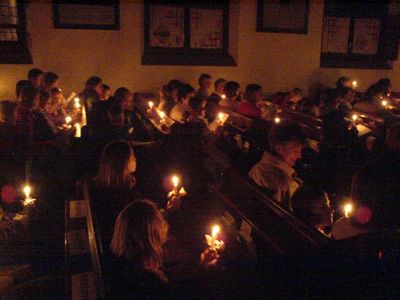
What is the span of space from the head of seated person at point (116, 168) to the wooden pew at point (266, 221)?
878mm

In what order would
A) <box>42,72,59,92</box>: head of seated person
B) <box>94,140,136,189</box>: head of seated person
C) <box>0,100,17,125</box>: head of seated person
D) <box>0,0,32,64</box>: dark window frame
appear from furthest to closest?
<box>0,0,32,64</box>: dark window frame
<box>42,72,59,92</box>: head of seated person
<box>0,100,17,125</box>: head of seated person
<box>94,140,136,189</box>: head of seated person

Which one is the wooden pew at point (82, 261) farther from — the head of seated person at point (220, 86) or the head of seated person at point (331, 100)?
the head of seated person at point (220, 86)

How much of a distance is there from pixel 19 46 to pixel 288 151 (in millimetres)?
7666

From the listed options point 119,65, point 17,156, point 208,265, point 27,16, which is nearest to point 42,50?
point 27,16

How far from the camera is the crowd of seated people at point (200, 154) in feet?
8.23

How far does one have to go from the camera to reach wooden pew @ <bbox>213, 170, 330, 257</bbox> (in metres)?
2.67

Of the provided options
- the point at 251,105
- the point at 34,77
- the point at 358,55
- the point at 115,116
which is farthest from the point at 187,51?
the point at 115,116

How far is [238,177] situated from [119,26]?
7.11 metres

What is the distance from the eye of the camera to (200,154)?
6.10 meters

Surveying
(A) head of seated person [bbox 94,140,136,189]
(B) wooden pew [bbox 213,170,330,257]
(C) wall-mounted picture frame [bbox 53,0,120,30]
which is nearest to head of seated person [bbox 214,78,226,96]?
(C) wall-mounted picture frame [bbox 53,0,120,30]

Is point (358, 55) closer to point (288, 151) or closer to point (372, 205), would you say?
point (288, 151)

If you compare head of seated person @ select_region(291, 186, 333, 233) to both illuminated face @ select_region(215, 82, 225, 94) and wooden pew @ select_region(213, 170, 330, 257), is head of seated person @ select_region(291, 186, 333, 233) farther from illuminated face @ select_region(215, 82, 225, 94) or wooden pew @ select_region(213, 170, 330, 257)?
illuminated face @ select_region(215, 82, 225, 94)

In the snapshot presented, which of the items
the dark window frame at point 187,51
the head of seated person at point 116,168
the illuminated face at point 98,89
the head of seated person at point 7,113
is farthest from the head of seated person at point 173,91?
the head of seated person at point 116,168

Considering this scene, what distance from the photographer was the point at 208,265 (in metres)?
2.88
